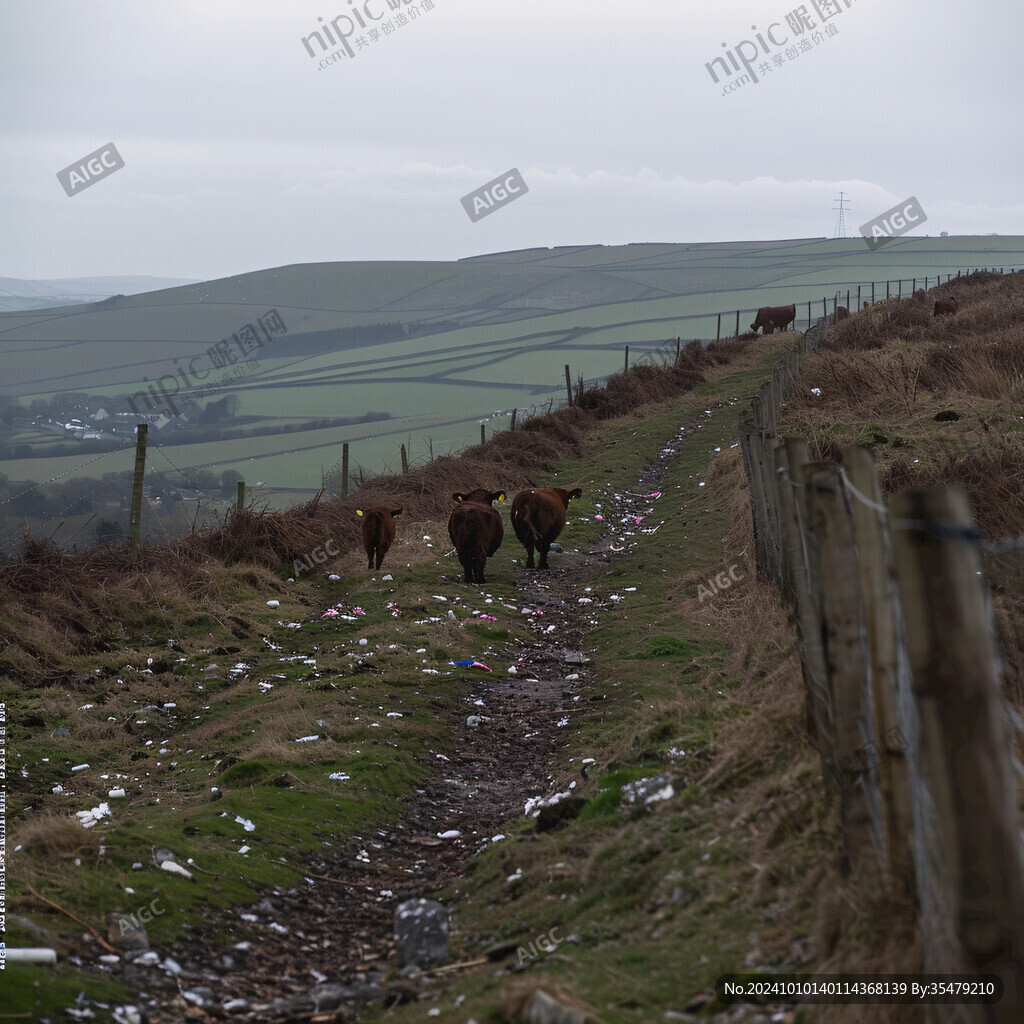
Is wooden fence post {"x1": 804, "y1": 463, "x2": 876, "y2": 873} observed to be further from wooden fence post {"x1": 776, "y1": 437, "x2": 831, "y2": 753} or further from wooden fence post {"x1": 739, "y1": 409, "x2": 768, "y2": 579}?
wooden fence post {"x1": 739, "y1": 409, "x2": 768, "y2": 579}

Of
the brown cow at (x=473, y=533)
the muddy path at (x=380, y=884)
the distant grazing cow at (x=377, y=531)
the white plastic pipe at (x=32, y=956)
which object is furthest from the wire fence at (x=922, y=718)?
the distant grazing cow at (x=377, y=531)

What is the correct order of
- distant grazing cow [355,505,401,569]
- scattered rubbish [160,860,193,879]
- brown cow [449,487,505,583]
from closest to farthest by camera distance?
scattered rubbish [160,860,193,879], brown cow [449,487,505,583], distant grazing cow [355,505,401,569]

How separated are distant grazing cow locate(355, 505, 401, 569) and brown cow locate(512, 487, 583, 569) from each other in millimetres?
1810

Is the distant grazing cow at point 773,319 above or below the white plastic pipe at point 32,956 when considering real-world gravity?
above

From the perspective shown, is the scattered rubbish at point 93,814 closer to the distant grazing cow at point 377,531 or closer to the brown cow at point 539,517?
the distant grazing cow at point 377,531

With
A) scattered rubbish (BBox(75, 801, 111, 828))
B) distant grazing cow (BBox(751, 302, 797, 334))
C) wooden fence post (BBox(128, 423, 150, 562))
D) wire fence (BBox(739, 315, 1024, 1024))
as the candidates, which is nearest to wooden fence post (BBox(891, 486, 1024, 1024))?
wire fence (BBox(739, 315, 1024, 1024))

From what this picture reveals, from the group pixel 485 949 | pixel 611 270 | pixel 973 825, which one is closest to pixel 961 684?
pixel 973 825

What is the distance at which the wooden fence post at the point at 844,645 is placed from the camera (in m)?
3.43

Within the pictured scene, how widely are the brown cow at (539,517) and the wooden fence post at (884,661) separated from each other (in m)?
10.5

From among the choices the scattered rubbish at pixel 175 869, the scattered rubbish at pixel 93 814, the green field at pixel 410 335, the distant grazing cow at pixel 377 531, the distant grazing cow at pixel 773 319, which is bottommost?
the scattered rubbish at pixel 175 869

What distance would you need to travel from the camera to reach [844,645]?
3.49 metres

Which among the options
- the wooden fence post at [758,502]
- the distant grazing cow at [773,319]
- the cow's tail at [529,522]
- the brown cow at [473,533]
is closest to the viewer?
the wooden fence post at [758,502]

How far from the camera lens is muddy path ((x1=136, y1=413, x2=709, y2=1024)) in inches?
160

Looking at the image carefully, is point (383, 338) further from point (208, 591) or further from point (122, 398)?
point (208, 591)
